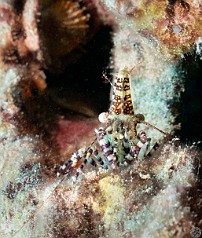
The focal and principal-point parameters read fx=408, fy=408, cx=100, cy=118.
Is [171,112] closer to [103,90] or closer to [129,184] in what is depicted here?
[103,90]

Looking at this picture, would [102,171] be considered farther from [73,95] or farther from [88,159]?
[73,95]

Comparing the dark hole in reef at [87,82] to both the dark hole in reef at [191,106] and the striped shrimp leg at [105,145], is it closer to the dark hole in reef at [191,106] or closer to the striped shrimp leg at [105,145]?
the dark hole in reef at [191,106]

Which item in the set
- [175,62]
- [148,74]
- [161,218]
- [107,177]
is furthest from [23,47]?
[161,218]

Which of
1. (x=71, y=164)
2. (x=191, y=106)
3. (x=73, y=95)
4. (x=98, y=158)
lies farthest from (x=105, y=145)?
(x=73, y=95)

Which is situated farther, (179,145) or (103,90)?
(103,90)

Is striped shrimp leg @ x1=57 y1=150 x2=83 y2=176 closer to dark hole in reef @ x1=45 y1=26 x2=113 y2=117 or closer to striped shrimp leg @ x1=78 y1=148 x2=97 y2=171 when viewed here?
striped shrimp leg @ x1=78 y1=148 x2=97 y2=171

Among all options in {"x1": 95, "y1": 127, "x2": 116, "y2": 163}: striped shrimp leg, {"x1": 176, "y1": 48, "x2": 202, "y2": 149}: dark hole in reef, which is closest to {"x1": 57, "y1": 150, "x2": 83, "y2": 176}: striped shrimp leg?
{"x1": 95, "y1": 127, "x2": 116, "y2": 163}: striped shrimp leg

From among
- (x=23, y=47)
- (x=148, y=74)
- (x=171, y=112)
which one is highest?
(x=23, y=47)
